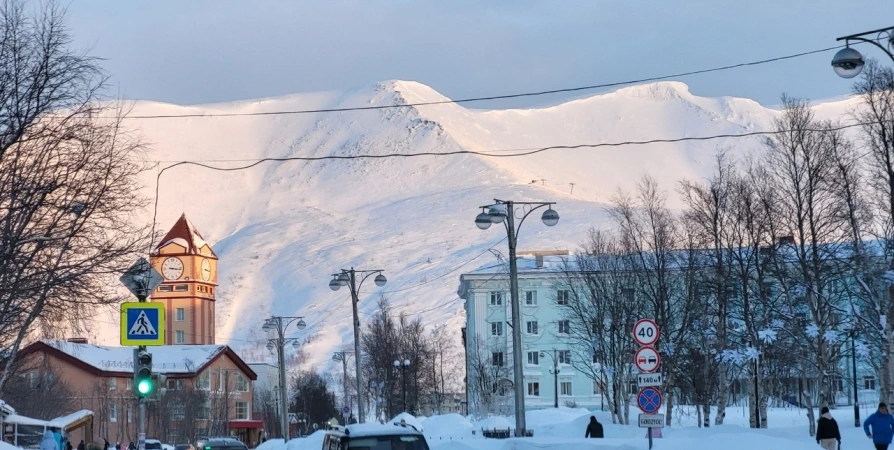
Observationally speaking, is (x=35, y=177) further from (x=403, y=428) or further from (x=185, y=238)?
(x=185, y=238)

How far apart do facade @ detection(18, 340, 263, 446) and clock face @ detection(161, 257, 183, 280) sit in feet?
179

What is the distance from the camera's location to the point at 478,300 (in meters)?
103

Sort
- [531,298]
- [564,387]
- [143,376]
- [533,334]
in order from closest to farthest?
[143,376]
[564,387]
[533,334]
[531,298]

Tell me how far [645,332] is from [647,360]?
0.51 metres

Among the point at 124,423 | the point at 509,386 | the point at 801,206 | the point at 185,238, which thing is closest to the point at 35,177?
the point at 801,206

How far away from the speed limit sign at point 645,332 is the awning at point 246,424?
9659cm

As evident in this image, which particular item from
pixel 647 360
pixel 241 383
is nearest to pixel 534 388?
pixel 241 383

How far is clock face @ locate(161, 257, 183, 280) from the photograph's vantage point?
568 ft

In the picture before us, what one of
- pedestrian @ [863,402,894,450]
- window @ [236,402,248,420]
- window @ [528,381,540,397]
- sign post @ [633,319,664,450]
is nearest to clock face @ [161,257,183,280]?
window @ [236,402,248,420]

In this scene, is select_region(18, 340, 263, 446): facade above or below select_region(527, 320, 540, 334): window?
below

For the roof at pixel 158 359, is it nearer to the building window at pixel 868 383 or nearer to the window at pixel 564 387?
the window at pixel 564 387

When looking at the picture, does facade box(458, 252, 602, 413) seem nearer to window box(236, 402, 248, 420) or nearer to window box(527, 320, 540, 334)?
window box(527, 320, 540, 334)

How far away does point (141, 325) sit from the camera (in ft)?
81.1

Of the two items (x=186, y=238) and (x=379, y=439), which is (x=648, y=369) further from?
(x=186, y=238)
